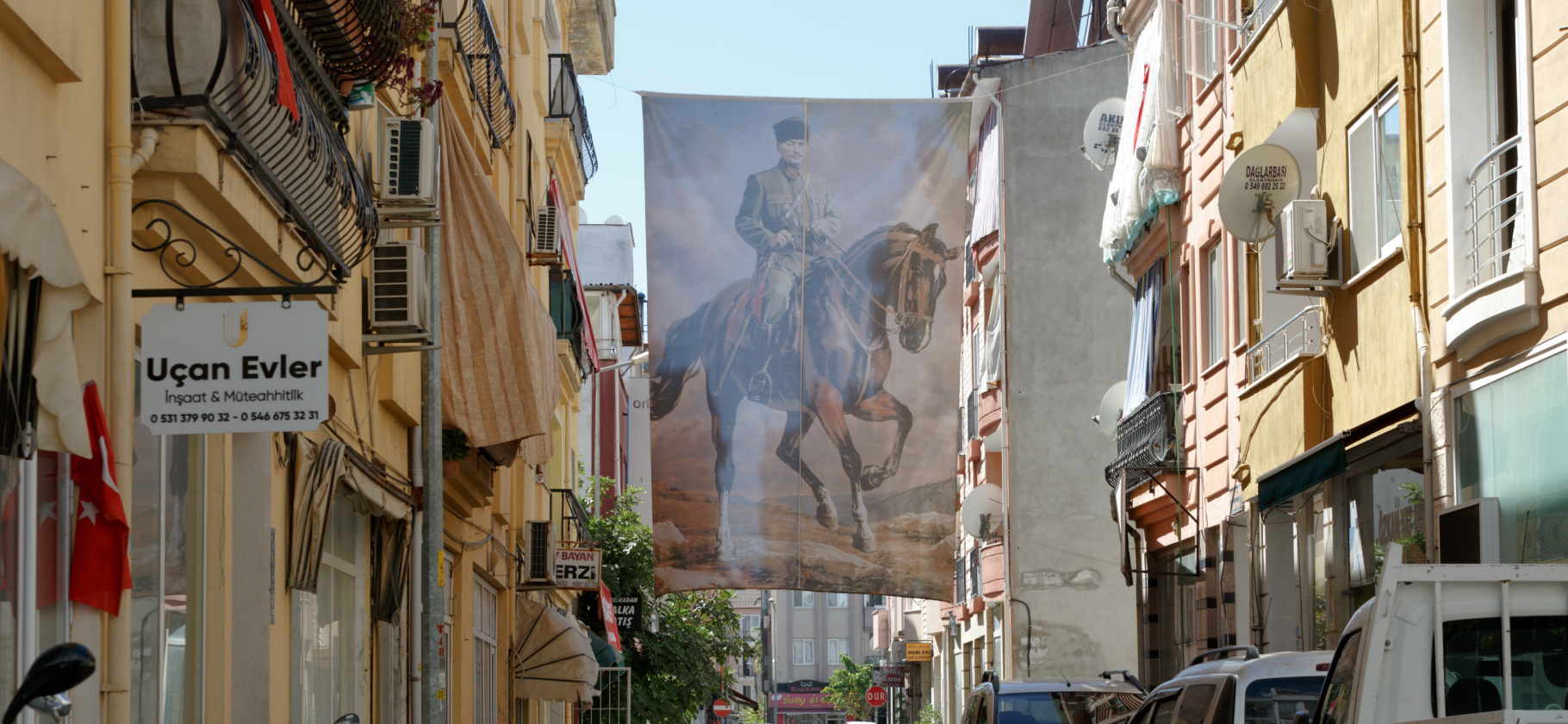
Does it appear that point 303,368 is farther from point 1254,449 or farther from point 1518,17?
point 1254,449

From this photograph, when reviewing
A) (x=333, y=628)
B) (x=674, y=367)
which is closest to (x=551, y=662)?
(x=674, y=367)

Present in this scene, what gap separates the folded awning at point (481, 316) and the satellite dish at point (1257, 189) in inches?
268

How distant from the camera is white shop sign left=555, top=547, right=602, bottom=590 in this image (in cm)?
2370

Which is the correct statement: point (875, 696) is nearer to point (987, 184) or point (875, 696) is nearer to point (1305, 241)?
point (987, 184)

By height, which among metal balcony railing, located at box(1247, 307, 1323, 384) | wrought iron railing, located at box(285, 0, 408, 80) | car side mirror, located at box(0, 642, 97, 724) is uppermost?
wrought iron railing, located at box(285, 0, 408, 80)

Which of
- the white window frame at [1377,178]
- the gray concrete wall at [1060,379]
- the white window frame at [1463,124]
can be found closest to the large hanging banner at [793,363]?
the white window frame at [1377,178]

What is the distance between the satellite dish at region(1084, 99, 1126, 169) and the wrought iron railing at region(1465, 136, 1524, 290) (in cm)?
1360

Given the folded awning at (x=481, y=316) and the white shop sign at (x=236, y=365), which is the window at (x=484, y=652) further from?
the white shop sign at (x=236, y=365)

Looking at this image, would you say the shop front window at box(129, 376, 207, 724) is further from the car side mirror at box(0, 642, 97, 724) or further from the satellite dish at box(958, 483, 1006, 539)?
the satellite dish at box(958, 483, 1006, 539)

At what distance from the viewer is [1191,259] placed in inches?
838

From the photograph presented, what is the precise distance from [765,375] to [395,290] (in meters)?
7.51

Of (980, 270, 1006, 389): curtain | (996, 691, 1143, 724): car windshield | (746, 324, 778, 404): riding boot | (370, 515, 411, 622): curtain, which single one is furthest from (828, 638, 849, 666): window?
(370, 515, 411, 622): curtain

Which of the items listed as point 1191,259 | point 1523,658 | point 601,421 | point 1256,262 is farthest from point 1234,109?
point 601,421

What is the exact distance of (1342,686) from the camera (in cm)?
685
